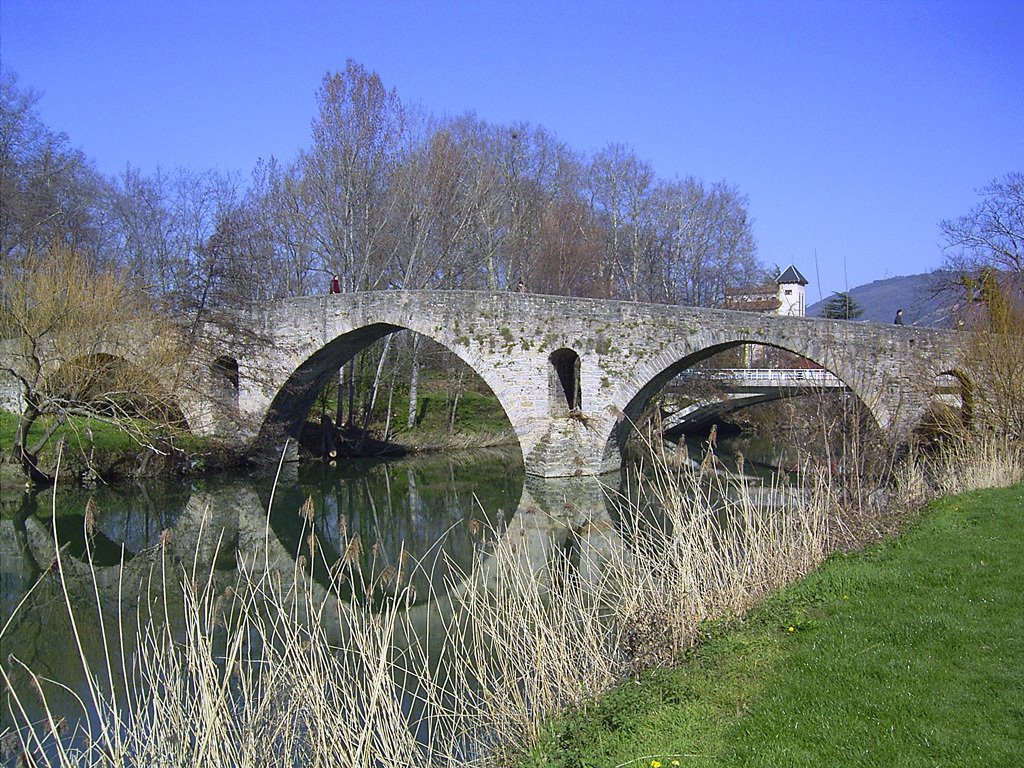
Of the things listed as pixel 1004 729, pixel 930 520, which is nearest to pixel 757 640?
pixel 1004 729

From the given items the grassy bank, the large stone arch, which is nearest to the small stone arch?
the large stone arch

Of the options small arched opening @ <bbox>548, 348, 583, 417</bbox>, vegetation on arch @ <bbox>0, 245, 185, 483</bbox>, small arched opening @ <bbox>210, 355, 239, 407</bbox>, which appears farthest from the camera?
small arched opening @ <bbox>210, 355, 239, 407</bbox>

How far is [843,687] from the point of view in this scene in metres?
3.80

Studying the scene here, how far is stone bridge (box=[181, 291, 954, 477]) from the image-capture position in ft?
40.2

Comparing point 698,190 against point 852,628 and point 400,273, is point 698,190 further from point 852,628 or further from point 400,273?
point 852,628

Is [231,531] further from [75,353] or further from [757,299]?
[757,299]

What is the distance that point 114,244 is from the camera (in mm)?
27797

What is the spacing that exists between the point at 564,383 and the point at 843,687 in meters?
11.7

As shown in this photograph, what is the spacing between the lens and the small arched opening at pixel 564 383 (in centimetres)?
1450

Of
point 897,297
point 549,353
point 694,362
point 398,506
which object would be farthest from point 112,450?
point 897,297

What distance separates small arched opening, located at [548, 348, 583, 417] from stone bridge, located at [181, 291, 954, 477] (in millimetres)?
27

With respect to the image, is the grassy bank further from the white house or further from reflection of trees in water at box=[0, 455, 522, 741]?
the white house

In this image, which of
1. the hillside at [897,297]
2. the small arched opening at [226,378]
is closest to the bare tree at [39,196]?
the small arched opening at [226,378]

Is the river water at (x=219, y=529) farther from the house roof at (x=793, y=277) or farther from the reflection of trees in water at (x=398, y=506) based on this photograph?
the house roof at (x=793, y=277)
